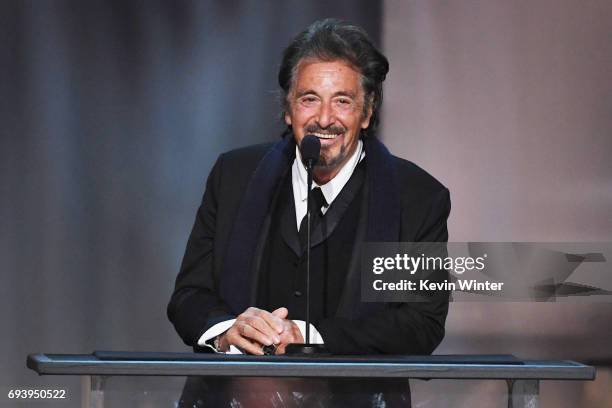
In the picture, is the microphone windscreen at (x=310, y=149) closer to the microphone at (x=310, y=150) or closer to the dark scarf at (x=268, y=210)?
the microphone at (x=310, y=150)

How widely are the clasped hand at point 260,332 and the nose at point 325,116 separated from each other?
0.56 meters

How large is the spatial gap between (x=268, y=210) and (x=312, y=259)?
176mm

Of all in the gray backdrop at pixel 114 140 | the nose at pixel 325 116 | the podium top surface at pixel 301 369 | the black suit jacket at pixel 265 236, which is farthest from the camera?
the gray backdrop at pixel 114 140

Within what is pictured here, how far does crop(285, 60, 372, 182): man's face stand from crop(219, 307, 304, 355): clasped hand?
551mm

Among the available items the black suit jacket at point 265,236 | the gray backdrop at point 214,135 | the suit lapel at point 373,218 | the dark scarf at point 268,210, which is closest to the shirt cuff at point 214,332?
the black suit jacket at point 265,236

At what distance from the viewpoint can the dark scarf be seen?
302 centimetres

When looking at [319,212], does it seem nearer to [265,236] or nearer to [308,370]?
[265,236]

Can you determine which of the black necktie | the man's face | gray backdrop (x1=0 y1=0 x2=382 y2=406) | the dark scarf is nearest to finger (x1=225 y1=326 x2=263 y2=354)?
the dark scarf

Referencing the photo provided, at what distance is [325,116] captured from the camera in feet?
9.85

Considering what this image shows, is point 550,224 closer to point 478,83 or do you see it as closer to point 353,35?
point 478,83

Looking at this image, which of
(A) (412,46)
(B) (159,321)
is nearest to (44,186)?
(B) (159,321)

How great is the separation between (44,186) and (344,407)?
230 cm

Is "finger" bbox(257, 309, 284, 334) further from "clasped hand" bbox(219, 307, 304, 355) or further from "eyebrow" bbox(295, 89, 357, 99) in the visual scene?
"eyebrow" bbox(295, 89, 357, 99)

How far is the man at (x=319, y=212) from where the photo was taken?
301 centimetres
